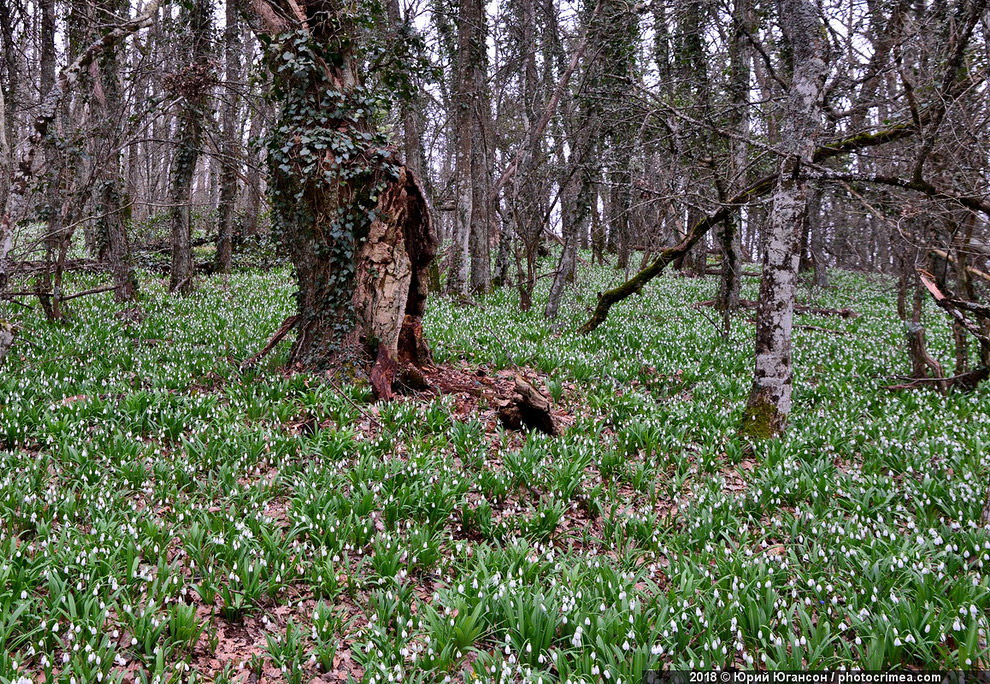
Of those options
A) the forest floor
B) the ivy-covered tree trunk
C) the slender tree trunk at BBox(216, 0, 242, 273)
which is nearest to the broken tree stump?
the forest floor

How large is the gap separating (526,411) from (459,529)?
80.5 inches

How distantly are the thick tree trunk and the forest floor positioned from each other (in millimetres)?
619

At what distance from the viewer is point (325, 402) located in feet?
20.0

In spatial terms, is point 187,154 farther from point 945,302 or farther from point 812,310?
point 812,310

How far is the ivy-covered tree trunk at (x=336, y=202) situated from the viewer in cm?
699

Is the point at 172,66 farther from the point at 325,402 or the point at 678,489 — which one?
the point at 678,489

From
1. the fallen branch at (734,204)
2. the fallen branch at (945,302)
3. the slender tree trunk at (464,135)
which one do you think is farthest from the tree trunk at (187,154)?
the fallen branch at (945,302)

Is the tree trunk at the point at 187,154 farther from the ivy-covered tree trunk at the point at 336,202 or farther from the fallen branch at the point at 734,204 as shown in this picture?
the fallen branch at the point at 734,204

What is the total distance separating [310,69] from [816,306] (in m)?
13.7

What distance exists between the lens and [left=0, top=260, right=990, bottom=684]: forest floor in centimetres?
299

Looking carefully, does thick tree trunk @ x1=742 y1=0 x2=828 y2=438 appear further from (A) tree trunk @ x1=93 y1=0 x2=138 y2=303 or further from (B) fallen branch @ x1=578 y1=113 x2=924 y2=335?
(A) tree trunk @ x1=93 y1=0 x2=138 y2=303

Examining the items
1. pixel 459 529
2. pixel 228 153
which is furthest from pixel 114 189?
pixel 459 529

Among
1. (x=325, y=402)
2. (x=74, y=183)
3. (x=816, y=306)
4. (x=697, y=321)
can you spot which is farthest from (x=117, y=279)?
(x=816, y=306)

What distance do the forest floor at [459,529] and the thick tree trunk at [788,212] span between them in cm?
62
